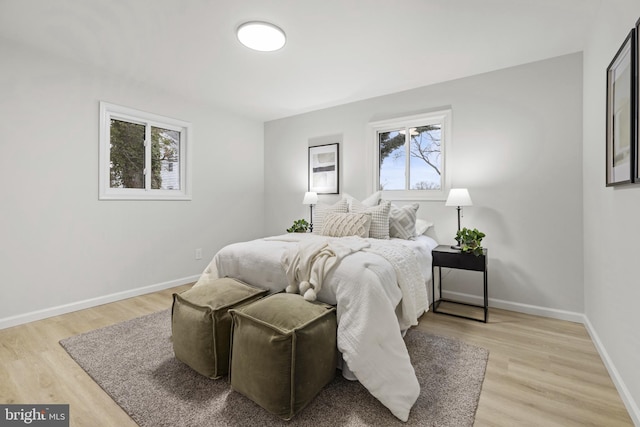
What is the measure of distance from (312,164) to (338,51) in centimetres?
190

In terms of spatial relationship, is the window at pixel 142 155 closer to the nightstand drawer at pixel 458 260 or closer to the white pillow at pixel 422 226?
the white pillow at pixel 422 226

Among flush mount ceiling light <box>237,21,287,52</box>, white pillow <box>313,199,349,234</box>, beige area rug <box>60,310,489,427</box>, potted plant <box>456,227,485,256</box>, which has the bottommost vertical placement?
beige area rug <box>60,310,489,427</box>

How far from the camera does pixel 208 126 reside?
4168 millimetres

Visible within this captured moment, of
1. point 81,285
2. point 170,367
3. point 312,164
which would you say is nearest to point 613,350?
point 170,367

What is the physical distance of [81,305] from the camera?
9.82 feet

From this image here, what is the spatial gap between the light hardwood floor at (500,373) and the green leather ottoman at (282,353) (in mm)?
613

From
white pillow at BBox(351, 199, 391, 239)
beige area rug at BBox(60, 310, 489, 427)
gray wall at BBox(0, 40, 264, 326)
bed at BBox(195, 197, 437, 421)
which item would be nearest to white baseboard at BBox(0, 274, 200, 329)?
gray wall at BBox(0, 40, 264, 326)

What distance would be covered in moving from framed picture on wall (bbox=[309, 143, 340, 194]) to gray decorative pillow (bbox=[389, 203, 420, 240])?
4.25 feet

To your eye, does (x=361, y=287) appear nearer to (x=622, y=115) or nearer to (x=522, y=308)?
(x=622, y=115)

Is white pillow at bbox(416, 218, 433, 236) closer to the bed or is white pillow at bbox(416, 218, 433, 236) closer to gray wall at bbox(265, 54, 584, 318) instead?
gray wall at bbox(265, 54, 584, 318)

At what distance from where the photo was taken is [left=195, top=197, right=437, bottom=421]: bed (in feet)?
5.18

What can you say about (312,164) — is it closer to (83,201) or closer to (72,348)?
(83,201)

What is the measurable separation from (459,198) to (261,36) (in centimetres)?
230

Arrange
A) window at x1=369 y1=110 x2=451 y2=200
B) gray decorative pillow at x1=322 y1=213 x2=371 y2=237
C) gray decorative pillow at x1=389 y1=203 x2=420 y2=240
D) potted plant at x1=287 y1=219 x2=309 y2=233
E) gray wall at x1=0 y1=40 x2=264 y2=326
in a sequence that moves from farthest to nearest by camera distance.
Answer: potted plant at x1=287 y1=219 x2=309 y2=233, window at x1=369 y1=110 x2=451 y2=200, gray decorative pillow at x1=389 y1=203 x2=420 y2=240, gray decorative pillow at x1=322 y1=213 x2=371 y2=237, gray wall at x1=0 y1=40 x2=264 y2=326
